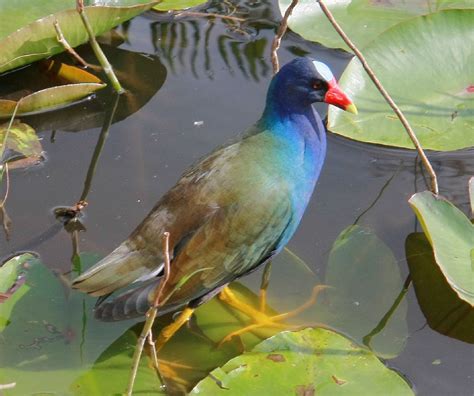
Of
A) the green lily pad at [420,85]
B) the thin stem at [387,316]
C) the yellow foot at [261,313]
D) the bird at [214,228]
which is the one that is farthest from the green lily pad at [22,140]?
the thin stem at [387,316]

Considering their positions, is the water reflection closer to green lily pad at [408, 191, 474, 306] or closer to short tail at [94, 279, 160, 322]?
green lily pad at [408, 191, 474, 306]

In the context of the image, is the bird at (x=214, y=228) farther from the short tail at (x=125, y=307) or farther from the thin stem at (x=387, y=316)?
the thin stem at (x=387, y=316)

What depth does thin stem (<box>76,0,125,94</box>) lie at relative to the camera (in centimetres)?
314

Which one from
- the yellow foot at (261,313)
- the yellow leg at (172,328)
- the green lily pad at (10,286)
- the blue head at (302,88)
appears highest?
the blue head at (302,88)

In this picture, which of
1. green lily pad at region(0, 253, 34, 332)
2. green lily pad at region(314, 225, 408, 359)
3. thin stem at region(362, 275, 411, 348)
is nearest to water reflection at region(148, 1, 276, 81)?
green lily pad at region(314, 225, 408, 359)

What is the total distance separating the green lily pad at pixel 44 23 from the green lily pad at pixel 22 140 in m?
0.23

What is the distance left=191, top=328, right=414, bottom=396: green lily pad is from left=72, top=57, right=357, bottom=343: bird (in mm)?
251

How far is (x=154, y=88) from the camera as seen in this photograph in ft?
11.6

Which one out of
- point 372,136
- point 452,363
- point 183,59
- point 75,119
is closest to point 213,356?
point 452,363

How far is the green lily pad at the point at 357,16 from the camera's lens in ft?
11.4

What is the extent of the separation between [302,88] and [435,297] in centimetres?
71

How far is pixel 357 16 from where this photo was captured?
11.5 ft

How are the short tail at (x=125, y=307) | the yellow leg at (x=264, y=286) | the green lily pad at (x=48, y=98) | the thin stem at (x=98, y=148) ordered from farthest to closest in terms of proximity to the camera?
the green lily pad at (x=48, y=98) < the thin stem at (x=98, y=148) < the yellow leg at (x=264, y=286) < the short tail at (x=125, y=307)

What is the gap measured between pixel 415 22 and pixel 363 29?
30cm
